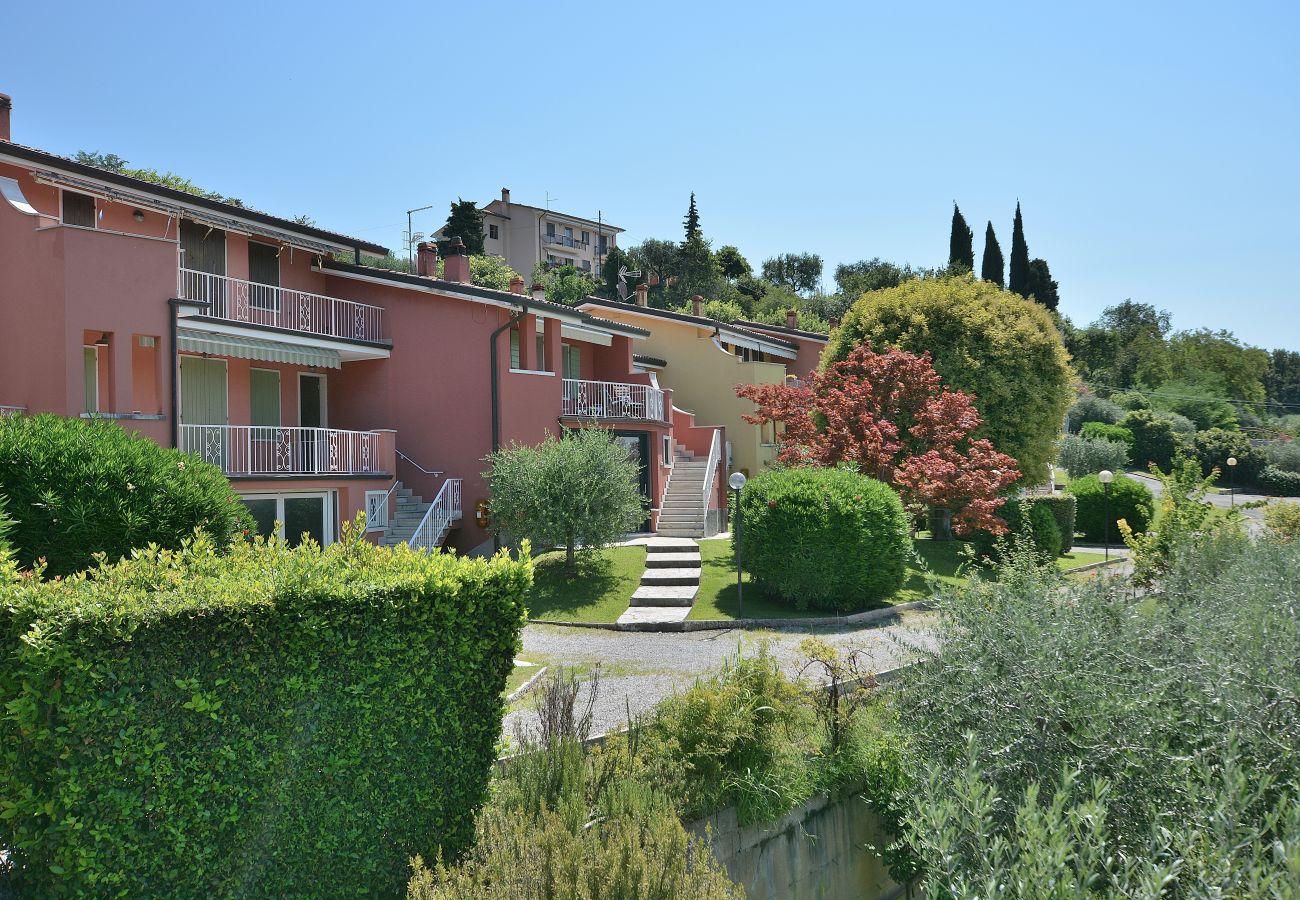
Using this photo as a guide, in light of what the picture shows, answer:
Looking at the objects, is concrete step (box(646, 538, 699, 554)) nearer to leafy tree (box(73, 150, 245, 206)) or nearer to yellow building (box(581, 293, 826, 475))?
yellow building (box(581, 293, 826, 475))

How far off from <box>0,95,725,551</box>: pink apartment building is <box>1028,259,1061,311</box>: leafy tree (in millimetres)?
55206

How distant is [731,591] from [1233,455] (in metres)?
55.4

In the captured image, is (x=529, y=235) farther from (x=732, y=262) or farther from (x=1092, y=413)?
(x=1092, y=413)

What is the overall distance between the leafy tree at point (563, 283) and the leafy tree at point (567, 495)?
42.6 m

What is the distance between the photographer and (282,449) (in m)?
20.3

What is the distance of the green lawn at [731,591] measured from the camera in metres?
19.1

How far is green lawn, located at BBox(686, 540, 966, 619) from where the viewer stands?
19.1 metres

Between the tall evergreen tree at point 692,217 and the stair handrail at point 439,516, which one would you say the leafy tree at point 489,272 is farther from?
the stair handrail at point 439,516

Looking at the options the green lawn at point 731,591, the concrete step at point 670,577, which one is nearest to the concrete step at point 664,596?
the green lawn at point 731,591

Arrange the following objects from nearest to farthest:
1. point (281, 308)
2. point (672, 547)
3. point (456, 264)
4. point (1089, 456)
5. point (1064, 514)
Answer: point (281, 308) < point (672, 547) < point (456, 264) < point (1064, 514) < point (1089, 456)

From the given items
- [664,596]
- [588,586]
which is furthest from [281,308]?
[664,596]

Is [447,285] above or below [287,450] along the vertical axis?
above

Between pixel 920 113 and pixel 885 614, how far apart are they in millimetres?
9880

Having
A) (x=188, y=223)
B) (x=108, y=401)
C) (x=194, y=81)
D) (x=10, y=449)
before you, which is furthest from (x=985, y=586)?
(x=194, y=81)
